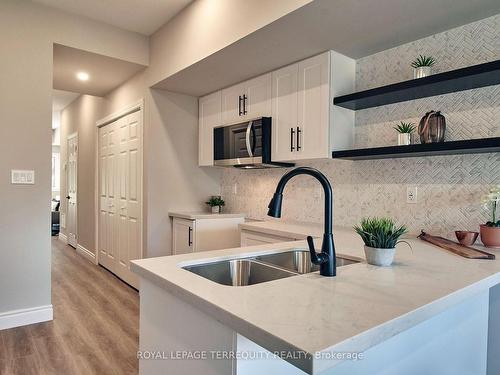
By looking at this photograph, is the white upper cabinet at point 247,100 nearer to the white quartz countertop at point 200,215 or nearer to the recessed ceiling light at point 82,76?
the white quartz countertop at point 200,215

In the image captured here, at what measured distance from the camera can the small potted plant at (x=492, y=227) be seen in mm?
1739

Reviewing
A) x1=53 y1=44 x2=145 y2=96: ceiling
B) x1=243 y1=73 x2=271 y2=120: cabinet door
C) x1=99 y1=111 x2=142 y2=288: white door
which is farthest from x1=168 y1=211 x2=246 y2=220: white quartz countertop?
x1=53 y1=44 x2=145 y2=96: ceiling

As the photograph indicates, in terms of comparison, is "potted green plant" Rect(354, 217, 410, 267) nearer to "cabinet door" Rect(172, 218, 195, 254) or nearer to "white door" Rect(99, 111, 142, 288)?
"cabinet door" Rect(172, 218, 195, 254)

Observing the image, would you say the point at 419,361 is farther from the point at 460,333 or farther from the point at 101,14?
the point at 101,14

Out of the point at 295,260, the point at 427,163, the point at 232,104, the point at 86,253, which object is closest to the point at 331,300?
the point at 295,260

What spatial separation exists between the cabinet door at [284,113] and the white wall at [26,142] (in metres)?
1.87

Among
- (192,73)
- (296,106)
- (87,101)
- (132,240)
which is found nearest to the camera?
(296,106)

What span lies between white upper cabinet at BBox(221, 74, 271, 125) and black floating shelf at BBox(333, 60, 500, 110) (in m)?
0.71

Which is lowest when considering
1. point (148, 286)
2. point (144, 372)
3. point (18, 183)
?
point (144, 372)

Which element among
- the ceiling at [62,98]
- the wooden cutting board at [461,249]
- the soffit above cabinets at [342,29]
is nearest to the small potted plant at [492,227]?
the wooden cutting board at [461,249]

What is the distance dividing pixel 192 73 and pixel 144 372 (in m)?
2.41

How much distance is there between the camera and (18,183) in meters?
2.76

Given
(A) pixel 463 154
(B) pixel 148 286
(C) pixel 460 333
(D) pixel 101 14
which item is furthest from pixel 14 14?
(C) pixel 460 333

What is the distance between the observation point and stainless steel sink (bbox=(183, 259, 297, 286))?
1.39 metres
